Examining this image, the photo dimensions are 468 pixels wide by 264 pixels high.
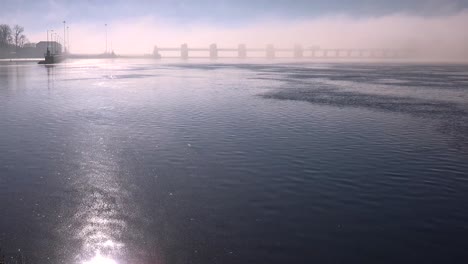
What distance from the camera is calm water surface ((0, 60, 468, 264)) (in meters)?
9.85

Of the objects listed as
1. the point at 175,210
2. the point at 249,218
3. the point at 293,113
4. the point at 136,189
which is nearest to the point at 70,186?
the point at 136,189

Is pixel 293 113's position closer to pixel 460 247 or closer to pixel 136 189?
pixel 136 189

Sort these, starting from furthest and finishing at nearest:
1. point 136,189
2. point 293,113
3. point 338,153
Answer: point 293,113 → point 338,153 → point 136,189

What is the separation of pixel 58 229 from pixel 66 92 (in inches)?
1527

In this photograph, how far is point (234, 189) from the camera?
46.2 feet

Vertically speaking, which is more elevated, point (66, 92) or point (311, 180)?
point (66, 92)

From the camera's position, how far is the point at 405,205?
12.8 metres

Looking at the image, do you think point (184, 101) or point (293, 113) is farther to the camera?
point (184, 101)

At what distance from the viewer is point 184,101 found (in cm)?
3847

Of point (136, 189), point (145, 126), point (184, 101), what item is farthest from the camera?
point (184, 101)

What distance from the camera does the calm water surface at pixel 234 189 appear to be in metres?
9.85

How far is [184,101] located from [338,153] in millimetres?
22410

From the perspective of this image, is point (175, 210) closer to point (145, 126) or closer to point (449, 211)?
point (449, 211)

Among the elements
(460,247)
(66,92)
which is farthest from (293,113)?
(66,92)
